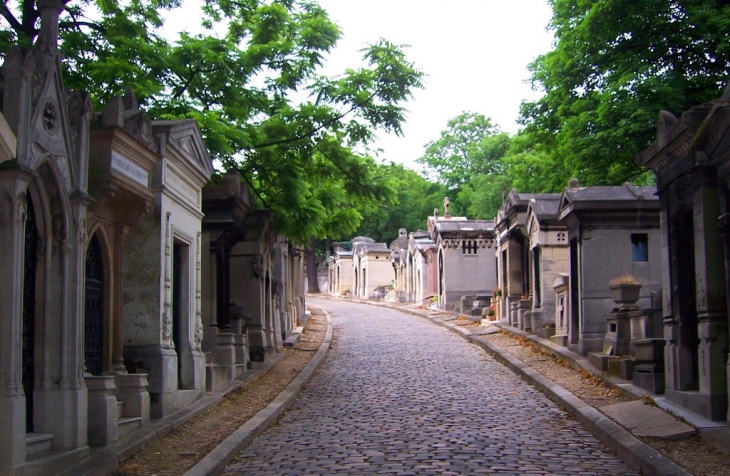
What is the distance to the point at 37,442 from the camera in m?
6.84

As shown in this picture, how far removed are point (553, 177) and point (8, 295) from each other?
61.6ft

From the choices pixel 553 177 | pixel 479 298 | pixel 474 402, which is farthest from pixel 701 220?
pixel 479 298

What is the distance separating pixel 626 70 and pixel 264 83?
24.3 ft

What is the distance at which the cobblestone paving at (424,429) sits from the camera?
25.2ft

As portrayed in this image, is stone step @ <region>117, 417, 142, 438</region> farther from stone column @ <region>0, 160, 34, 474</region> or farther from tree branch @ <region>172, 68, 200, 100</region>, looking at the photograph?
tree branch @ <region>172, 68, 200, 100</region>

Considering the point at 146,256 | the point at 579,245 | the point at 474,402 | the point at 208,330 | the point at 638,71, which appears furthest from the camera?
the point at 638,71

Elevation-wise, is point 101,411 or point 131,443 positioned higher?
point 101,411

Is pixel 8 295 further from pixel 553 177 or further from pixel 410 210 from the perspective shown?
pixel 410 210

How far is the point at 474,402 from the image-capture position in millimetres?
11727

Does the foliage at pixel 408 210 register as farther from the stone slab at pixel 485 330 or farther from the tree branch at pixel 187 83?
the tree branch at pixel 187 83

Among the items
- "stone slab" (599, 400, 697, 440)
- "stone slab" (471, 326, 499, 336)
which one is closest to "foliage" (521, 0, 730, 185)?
"stone slab" (471, 326, 499, 336)

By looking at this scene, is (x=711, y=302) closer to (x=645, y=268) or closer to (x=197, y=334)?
(x=645, y=268)

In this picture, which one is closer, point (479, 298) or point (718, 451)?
point (718, 451)

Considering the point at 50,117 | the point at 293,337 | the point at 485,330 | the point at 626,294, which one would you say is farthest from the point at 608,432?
the point at 485,330
